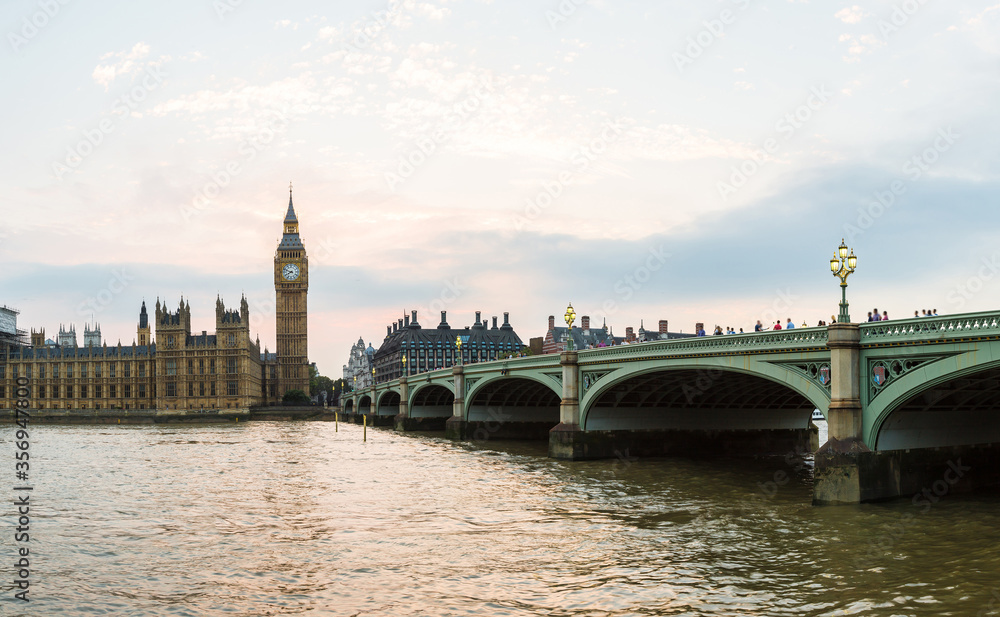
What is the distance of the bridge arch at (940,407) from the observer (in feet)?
74.3

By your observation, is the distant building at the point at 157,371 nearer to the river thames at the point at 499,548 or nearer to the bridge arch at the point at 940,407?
the river thames at the point at 499,548

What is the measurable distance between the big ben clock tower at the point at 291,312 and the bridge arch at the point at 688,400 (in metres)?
131

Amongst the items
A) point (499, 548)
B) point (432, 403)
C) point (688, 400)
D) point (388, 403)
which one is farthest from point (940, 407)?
point (388, 403)

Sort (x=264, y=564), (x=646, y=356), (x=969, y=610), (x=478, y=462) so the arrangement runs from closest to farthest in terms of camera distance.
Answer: (x=969, y=610) < (x=264, y=564) < (x=646, y=356) < (x=478, y=462)

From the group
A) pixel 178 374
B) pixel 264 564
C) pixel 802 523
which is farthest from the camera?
pixel 178 374

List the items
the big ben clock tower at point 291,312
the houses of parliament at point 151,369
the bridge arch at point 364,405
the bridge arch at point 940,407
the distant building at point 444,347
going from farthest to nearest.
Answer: the distant building at point 444,347
the big ben clock tower at point 291,312
the houses of parliament at point 151,369
the bridge arch at point 364,405
the bridge arch at point 940,407

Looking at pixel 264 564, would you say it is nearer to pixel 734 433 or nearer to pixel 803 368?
pixel 803 368

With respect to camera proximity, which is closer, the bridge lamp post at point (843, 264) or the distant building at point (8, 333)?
the bridge lamp post at point (843, 264)

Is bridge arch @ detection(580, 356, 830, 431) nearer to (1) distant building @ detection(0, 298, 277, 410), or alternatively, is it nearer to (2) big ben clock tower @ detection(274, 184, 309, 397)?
(1) distant building @ detection(0, 298, 277, 410)

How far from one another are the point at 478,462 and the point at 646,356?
11.5m

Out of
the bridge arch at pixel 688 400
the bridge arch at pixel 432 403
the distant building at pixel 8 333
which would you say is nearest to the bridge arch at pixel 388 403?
the bridge arch at pixel 432 403

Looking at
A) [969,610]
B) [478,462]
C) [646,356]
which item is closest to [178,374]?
[478,462]

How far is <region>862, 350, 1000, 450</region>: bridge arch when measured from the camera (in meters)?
22.6

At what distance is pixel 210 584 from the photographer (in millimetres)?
16672
